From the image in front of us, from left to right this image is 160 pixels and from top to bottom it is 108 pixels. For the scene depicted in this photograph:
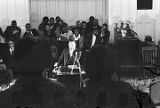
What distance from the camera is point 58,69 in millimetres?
7984

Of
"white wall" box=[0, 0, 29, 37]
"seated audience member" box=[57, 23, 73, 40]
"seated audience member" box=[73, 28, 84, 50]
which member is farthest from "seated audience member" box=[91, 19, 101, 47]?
"white wall" box=[0, 0, 29, 37]

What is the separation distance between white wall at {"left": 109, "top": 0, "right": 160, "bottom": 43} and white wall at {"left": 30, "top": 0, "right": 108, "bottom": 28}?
3.27ft

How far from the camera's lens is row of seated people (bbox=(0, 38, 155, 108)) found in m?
5.07

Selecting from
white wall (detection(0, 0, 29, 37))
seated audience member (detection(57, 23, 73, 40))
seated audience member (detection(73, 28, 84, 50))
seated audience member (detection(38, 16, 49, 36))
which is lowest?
seated audience member (detection(73, 28, 84, 50))

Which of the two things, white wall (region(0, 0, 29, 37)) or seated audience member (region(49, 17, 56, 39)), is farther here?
white wall (region(0, 0, 29, 37))

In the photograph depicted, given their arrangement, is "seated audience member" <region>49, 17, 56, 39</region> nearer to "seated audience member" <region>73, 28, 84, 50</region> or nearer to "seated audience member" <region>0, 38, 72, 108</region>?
"seated audience member" <region>73, 28, 84, 50</region>

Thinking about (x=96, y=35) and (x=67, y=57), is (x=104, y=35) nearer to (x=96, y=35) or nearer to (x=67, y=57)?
(x=96, y=35)

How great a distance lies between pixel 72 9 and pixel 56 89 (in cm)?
1032

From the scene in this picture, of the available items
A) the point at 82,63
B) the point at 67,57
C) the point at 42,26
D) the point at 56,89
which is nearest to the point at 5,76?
the point at 56,89

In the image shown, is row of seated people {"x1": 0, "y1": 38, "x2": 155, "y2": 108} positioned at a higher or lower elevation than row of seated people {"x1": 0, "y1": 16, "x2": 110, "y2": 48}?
lower

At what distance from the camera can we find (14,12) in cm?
1380

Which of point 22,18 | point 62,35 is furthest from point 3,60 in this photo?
point 22,18

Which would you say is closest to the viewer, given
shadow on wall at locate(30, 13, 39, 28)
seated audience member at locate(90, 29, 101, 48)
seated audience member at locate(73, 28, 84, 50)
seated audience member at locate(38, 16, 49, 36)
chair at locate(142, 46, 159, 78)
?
chair at locate(142, 46, 159, 78)

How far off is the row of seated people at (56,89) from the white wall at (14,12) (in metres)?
8.41
